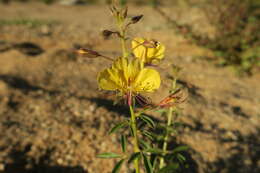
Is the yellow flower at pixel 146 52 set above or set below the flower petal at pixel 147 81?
above

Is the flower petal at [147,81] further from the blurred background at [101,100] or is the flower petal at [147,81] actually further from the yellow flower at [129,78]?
the blurred background at [101,100]

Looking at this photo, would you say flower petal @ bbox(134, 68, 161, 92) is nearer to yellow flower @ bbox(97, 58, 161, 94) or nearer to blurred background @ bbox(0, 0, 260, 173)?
yellow flower @ bbox(97, 58, 161, 94)

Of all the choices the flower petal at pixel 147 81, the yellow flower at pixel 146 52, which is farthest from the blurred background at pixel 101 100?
the flower petal at pixel 147 81

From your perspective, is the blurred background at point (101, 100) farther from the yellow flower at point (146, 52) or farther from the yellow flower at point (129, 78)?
the yellow flower at point (129, 78)

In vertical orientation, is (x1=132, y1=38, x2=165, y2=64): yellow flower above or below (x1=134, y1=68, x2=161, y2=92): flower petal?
above

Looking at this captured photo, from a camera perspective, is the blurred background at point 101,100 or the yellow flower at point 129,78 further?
the blurred background at point 101,100

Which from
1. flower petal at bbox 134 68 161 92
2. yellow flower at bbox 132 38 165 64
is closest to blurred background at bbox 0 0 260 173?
yellow flower at bbox 132 38 165 64

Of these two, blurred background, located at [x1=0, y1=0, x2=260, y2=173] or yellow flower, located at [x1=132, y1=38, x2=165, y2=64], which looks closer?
yellow flower, located at [x1=132, y1=38, x2=165, y2=64]
